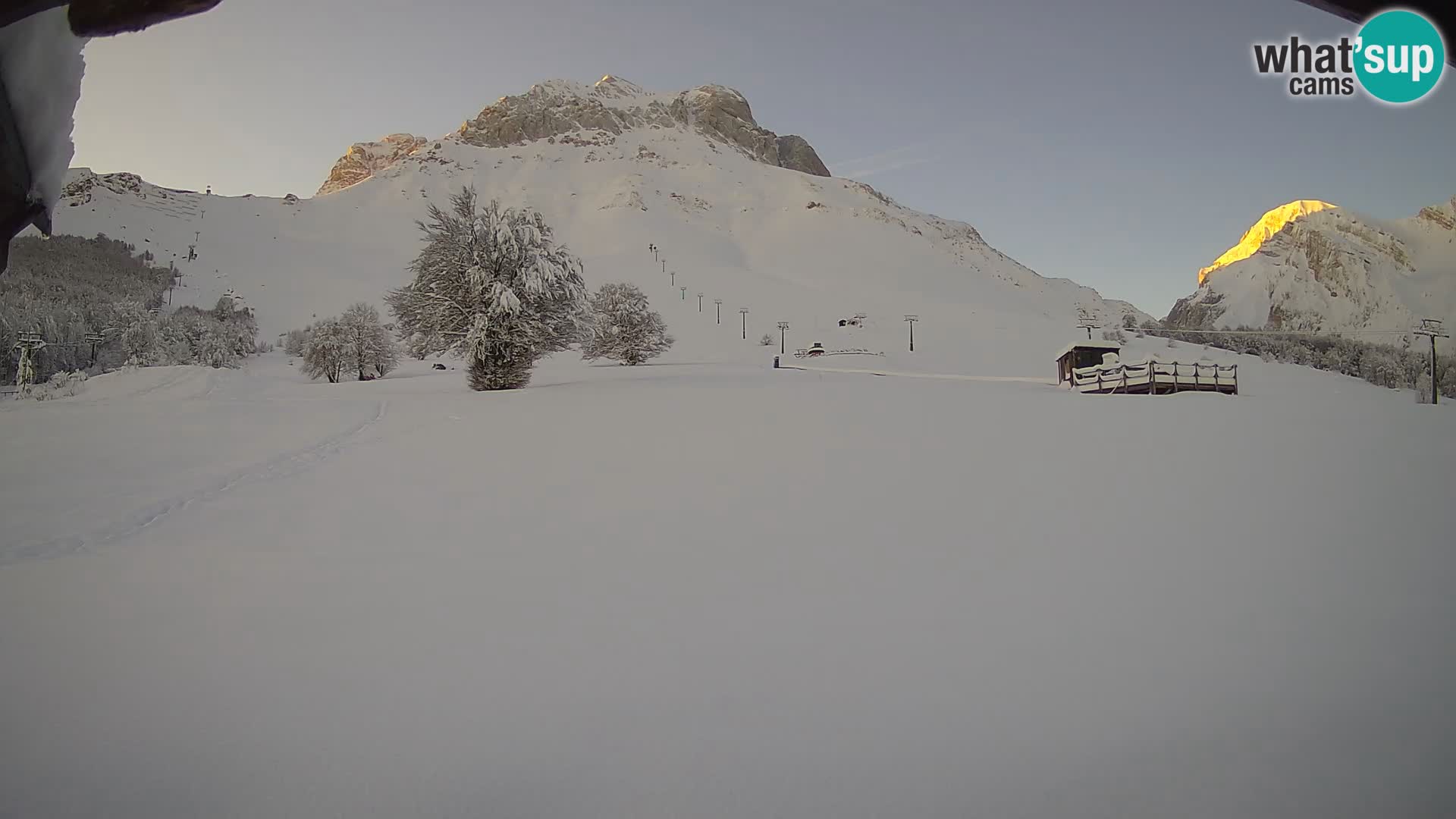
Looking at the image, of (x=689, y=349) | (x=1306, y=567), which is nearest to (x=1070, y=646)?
(x=1306, y=567)

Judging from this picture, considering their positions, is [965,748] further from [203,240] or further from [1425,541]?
[203,240]

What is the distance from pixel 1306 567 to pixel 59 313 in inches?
2094

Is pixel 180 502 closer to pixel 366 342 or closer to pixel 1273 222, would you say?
pixel 1273 222

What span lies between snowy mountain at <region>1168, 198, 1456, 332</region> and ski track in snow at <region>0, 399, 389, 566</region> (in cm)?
1594

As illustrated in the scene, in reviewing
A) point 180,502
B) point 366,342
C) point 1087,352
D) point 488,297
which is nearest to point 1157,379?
point 1087,352

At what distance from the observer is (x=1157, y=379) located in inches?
831

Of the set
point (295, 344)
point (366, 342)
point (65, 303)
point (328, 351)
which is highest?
point (65, 303)

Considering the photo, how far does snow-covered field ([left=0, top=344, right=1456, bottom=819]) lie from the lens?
3260 mm

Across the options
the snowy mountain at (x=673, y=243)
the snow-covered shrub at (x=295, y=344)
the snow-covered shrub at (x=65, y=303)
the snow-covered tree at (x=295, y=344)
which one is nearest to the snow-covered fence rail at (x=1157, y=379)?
the snowy mountain at (x=673, y=243)

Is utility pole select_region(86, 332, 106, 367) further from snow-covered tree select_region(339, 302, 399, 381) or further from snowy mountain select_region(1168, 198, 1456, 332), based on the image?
snowy mountain select_region(1168, 198, 1456, 332)

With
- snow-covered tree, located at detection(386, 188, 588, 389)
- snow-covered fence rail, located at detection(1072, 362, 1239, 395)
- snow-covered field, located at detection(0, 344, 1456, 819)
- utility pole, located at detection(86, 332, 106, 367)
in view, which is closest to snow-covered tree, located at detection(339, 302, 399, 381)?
utility pole, located at detection(86, 332, 106, 367)

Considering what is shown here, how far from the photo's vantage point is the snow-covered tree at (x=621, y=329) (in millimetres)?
45906

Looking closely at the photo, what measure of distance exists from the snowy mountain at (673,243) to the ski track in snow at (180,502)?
41962mm

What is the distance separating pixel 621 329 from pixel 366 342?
672 inches
